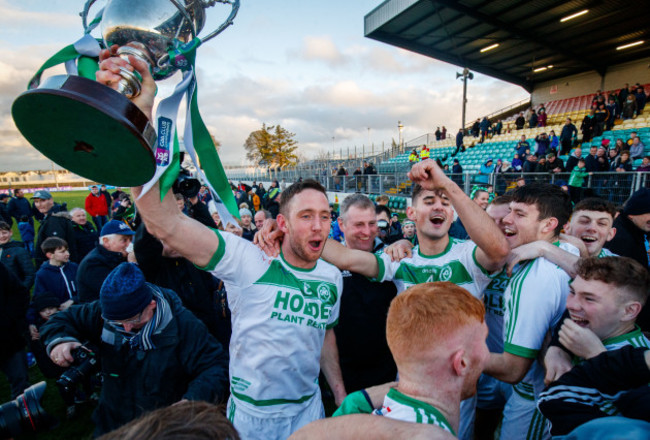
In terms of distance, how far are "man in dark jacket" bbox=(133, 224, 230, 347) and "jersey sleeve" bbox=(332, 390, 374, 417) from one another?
2.44 meters

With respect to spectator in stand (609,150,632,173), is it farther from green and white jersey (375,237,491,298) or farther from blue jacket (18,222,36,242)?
blue jacket (18,222,36,242)

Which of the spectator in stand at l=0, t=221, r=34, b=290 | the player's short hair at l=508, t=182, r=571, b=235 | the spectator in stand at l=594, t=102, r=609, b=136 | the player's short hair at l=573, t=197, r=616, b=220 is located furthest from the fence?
the spectator in stand at l=0, t=221, r=34, b=290

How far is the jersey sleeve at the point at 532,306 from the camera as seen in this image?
6.12 feet

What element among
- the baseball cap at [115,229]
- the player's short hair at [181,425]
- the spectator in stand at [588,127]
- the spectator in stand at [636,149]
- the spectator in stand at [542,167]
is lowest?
the player's short hair at [181,425]

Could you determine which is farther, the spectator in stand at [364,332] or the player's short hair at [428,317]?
the spectator in stand at [364,332]

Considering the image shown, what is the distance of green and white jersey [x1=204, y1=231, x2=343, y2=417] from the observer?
2.00 metres

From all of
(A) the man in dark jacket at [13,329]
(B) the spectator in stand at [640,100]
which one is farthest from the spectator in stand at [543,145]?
(A) the man in dark jacket at [13,329]

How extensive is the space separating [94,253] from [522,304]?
4.01m

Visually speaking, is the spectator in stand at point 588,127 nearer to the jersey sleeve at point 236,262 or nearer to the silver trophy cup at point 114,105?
the jersey sleeve at point 236,262

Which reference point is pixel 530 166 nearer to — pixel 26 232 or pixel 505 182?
pixel 505 182

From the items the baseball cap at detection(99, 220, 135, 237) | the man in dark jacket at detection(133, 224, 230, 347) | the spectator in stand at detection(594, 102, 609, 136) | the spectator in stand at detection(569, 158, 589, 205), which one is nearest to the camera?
the man in dark jacket at detection(133, 224, 230, 347)

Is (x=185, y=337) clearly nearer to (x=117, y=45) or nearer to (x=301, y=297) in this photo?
(x=301, y=297)

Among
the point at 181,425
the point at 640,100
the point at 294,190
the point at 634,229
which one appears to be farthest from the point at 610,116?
the point at 181,425

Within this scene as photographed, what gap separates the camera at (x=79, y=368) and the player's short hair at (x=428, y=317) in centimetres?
183
